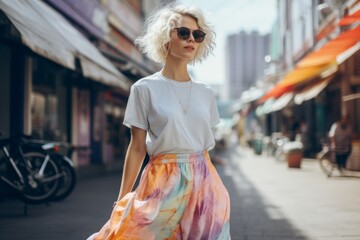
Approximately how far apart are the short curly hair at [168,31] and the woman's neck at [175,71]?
0.35 ft

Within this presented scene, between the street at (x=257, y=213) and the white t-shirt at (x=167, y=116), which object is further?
the street at (x=257, y=213)

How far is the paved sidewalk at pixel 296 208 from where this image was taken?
4.97 m

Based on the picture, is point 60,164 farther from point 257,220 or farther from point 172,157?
point 172,157

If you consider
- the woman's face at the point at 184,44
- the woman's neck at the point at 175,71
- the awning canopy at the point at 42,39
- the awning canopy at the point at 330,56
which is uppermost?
the awning canopy at the point at 330,56

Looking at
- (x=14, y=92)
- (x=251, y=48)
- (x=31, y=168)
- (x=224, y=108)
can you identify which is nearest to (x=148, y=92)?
(x=31, y=168)

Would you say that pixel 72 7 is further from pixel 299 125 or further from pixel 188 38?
pixel 299 125


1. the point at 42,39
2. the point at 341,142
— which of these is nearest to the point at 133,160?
the point at 42,39

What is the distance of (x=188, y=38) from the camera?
248 cm

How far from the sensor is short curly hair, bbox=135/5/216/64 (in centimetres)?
251

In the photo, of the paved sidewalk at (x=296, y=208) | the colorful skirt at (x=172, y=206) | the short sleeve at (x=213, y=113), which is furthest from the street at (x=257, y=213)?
the colorful skirt at (x=172, y=206)

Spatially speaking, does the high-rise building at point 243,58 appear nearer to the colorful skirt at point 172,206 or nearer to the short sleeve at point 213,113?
the short sleeve at point 213,113

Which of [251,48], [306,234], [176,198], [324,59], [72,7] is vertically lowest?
[306,234]

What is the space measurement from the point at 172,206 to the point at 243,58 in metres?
117

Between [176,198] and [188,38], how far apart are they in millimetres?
797
